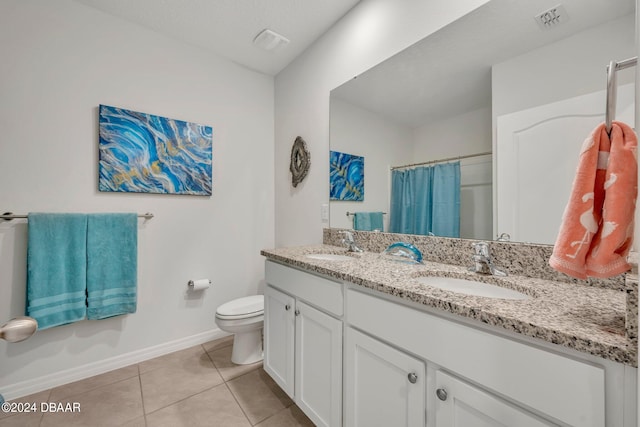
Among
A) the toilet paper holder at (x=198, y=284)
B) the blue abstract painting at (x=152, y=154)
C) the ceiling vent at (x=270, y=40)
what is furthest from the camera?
the toilet paper holder at (x=198, y=284)

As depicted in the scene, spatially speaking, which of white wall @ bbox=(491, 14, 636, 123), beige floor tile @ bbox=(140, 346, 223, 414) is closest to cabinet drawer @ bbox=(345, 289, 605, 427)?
white wall @ bbox=(491, 14, 636, 123)

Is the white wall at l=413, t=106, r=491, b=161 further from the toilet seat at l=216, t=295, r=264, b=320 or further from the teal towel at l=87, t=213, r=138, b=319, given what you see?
the teal towel at l=87, t=213, r=138, b=319

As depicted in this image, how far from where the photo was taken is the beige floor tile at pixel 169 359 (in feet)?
6.16

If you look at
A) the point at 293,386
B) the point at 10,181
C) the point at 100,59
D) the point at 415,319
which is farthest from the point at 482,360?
the point at 100,59

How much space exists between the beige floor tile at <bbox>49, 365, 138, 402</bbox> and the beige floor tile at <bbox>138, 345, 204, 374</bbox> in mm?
57

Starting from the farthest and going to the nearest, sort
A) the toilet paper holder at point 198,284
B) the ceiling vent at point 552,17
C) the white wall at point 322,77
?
the toilet paper holder at point 198,284, the white wall at point 322,77, the ceiling vent at point 552,17

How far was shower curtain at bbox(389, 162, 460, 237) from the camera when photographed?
1323 millimetres

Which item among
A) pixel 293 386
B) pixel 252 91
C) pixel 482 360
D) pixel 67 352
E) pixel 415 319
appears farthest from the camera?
pixel 252 91

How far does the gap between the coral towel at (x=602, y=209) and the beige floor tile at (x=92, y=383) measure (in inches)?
95.5

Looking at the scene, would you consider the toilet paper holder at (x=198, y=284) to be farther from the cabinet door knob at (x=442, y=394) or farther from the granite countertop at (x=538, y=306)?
the cabinet door knob at (x=442, y=394)

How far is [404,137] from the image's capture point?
5.07 ft

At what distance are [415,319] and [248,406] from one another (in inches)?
49.0

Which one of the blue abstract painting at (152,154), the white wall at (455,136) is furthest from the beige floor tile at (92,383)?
the white wall at (455,136)

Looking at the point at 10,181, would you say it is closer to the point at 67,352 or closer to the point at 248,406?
the point at 67,352
